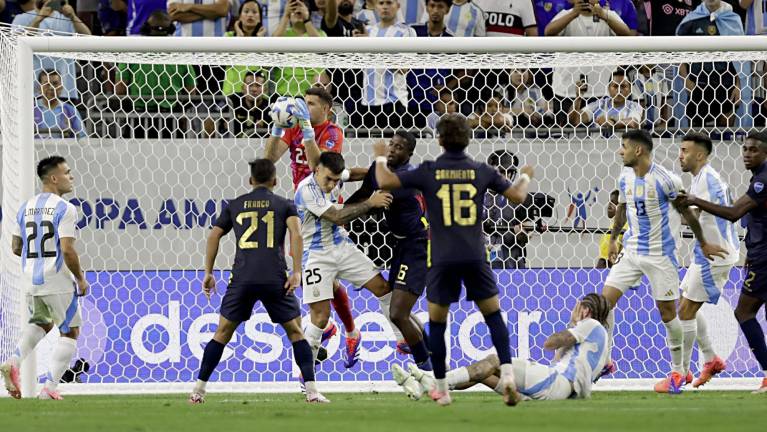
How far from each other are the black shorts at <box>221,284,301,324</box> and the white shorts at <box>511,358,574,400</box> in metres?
1.63

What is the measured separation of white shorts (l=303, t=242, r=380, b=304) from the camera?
10.7 meters

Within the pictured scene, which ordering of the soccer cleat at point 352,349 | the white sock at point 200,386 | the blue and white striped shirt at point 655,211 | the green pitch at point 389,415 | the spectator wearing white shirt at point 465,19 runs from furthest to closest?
1. the spectator wearing white shirt at point 465,19
2. the soccer cleat at point 352,349
3. the blue and white striped shirt at point 655,211
4. the white sock at point 200,386
5. the green pitch at point 389,415

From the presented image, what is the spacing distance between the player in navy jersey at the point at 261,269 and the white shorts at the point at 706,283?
11.8 feet

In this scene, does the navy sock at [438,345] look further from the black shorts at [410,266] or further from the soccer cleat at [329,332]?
the soccer cleat at [329,332]

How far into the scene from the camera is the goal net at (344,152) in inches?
453

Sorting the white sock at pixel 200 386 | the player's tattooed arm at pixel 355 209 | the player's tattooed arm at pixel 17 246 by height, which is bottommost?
the white sock at pixel 200 386

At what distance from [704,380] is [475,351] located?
2.12 meters

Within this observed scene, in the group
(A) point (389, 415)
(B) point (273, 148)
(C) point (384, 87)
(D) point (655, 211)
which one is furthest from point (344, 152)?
(A) point (389, 415)

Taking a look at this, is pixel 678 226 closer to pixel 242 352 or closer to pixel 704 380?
pixel 704 380

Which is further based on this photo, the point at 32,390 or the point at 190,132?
the point at 190,132

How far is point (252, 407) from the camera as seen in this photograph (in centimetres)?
898

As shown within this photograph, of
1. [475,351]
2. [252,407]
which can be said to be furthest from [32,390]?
[475,351]

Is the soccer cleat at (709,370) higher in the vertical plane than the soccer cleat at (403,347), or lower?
lower

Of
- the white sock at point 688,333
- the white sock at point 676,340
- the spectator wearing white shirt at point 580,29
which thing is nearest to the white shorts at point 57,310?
the white sock at point 676,340
